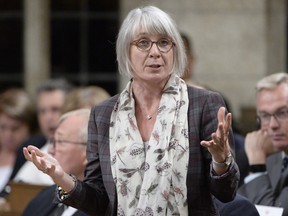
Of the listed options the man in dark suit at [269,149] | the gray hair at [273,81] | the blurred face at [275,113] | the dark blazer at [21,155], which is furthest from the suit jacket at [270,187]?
the dark blazer at [21,155]

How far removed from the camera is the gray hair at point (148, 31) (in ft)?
15.2

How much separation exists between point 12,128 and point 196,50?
1997 mm

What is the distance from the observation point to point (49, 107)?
8914mm

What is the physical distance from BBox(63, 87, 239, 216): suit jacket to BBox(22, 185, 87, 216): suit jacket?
A: 4.39 feet

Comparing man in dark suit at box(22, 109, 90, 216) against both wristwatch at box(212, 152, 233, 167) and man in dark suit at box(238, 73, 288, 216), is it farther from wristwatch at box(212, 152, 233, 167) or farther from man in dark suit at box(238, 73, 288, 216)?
wristwatch at box(212, 152, 233, 167)

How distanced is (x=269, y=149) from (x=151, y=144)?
7.15ft

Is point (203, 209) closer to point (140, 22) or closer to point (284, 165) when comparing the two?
point (140, 22)

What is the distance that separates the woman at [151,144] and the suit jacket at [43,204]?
136 centimetres

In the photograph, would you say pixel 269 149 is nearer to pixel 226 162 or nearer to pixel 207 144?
pixel 226 162

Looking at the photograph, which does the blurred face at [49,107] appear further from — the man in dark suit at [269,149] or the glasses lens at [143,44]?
the glasses lens at [143,44]

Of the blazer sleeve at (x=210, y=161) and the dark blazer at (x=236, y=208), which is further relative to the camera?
the dark blazer at (x=236, y=208)

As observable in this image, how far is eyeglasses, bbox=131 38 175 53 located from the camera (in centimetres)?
464

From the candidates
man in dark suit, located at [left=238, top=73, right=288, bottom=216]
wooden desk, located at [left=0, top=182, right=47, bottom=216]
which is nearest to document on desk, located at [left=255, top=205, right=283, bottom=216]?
man in dark suit, located at [left=238, top=73, right=288, bottom=216]

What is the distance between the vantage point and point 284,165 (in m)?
6.15
